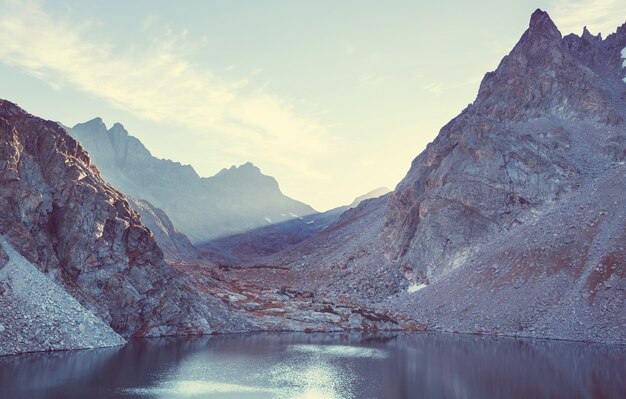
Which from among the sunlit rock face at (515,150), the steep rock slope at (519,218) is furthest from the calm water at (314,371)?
the sunlit rock face at (515,150)

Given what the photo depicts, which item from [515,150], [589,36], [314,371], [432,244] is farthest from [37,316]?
[589,36]

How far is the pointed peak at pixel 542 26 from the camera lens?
15588 cm

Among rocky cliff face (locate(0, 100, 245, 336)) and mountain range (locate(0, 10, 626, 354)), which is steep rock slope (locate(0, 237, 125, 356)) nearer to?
mountain range (locate(0, 10, 626, 354))

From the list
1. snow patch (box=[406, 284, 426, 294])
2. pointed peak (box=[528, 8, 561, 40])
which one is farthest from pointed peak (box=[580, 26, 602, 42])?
snow patch (box=[406, 284, 426, 294])

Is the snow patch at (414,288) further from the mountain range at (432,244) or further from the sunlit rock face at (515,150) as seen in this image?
the sunlit rock face at (515,150)

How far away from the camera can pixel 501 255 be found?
103 metres

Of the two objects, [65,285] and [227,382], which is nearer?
[227,382]

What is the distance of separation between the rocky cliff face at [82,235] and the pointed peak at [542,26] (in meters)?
125

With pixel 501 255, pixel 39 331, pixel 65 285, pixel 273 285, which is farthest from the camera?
pixel 273 285

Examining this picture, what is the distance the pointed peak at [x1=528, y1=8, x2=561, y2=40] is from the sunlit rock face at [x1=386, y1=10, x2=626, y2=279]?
0.92 ft

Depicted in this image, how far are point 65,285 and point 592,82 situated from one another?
134m

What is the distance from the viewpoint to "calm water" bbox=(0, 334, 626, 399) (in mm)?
43812

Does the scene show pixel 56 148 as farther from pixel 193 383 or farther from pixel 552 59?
pixel 552 59

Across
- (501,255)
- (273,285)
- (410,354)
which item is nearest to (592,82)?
(501,255)
